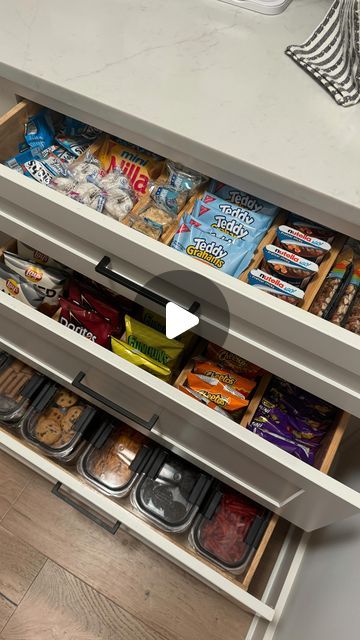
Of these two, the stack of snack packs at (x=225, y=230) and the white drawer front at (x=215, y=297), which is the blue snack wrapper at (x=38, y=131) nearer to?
the white drawer front at (x=215, y=297)

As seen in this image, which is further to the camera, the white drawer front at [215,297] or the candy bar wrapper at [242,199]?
the candy bar wrapper at [242,199]

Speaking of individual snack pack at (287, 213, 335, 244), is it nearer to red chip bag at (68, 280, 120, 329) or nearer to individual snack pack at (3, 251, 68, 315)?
red chip bag at (68, 280, 120, 329)

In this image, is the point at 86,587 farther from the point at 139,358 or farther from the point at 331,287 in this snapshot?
the point at 331,287

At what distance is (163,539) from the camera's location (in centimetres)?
92

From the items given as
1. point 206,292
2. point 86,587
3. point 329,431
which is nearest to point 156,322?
point 206,292

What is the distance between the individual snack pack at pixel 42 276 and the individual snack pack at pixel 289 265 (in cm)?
46

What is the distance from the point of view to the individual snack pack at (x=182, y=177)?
0.86 m

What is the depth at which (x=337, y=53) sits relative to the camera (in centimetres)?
75

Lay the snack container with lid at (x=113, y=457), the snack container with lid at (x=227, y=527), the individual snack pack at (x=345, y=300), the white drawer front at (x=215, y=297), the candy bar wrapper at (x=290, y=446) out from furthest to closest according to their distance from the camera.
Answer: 1. the snack container with lid at (x=113, y=457)
2. the snack container with lid at (x=227, y=527)
3. the candy bar wrapper at (x=290, y=446)
4. the individual snack pack at (x=345, y=300)
5. the white drawer front at (x=215, y=297)

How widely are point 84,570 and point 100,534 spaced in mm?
90

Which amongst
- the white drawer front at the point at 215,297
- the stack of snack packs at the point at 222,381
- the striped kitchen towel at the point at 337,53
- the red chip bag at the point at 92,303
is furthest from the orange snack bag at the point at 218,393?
the striped kitchen towel at the point at 337,53

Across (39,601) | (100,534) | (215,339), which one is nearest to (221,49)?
(215,339)
